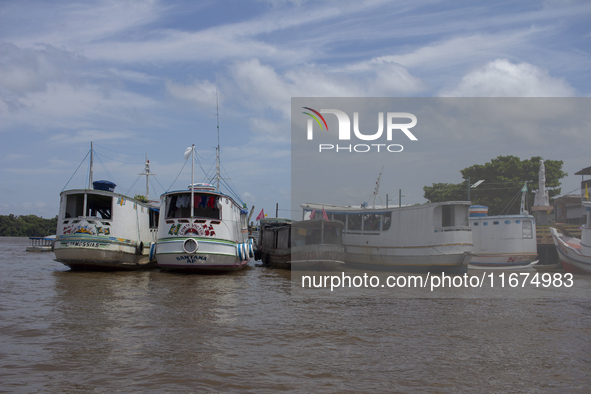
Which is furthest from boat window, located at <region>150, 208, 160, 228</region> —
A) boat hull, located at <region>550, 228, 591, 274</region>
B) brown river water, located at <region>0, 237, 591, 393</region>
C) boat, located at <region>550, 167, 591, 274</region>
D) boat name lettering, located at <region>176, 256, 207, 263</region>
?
boat hull, located at <region>550, 228, 591, 274</region>

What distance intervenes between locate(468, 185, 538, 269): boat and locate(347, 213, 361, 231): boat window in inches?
261

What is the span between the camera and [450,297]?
521 inches

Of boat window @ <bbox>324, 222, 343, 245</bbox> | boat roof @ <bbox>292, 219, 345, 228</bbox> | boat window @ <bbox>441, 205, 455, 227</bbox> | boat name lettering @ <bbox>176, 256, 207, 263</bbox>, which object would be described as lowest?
boat name lettering @ <bbox>176, 256, 207, 263</bbox>

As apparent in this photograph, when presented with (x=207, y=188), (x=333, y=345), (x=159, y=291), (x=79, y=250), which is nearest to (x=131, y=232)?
(x=79, y=250)

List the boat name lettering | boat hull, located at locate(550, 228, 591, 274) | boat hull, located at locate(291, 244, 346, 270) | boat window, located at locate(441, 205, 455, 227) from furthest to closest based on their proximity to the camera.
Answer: boat hull, located at locate(550, 228, 591, 274) → boat hull, located at locate(291, 244, 346, 270) → boat window, located at locate(441, 205, 455, 227) → the boat name lettering

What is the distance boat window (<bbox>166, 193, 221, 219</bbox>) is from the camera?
734 inches

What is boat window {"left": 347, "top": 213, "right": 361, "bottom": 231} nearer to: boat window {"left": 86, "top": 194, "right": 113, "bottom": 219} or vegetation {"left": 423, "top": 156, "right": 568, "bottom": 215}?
boat window {"left": 86, "top": 194, "right": 113, "bottom": 219}

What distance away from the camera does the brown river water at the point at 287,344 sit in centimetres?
539

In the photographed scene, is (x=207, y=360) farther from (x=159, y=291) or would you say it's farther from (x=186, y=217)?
(x=186, y=217)

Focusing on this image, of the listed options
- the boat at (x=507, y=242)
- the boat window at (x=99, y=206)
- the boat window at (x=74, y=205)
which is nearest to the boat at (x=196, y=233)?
the boat window at (x=99, y=206)

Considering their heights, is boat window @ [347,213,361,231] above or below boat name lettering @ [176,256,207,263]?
above

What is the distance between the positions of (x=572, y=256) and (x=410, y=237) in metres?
8.61

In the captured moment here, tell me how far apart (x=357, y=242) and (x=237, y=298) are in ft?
40.1

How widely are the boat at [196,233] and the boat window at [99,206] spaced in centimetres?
238
